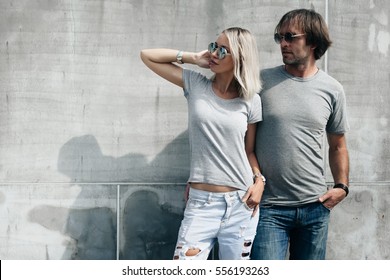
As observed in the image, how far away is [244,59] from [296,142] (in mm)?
605

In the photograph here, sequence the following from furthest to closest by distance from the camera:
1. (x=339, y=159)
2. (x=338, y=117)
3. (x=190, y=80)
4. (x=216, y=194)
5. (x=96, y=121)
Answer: (x=96, y=121)
(x=339, y=159)
(x=338, y=117)
(x=190, y=80)
(x=216, y=194)

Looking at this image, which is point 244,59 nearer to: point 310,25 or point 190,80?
point 190,80

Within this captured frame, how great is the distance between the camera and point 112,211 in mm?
4520

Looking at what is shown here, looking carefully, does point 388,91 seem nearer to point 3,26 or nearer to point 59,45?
point 59,45

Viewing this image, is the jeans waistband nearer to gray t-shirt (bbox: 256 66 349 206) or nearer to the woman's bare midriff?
the woman's bare midriff

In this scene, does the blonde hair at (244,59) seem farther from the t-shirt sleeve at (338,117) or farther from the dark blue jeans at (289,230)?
the dark blue jeans at (289,230)

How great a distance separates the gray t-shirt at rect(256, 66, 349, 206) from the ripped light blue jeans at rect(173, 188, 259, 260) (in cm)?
30

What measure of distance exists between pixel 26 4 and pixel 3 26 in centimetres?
22

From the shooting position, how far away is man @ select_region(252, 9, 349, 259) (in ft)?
12.7

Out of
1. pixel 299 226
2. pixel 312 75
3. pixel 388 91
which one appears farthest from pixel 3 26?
pixel 388 91

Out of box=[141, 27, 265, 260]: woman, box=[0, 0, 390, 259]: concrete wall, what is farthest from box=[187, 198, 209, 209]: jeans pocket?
box=[0, 0, 390, 259]: concrete wall

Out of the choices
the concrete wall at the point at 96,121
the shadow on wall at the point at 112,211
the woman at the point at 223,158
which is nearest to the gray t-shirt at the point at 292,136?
the woman at the point at 223,158

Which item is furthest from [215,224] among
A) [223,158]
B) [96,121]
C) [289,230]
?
[96,121]

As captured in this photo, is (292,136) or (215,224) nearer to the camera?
(215,224)
